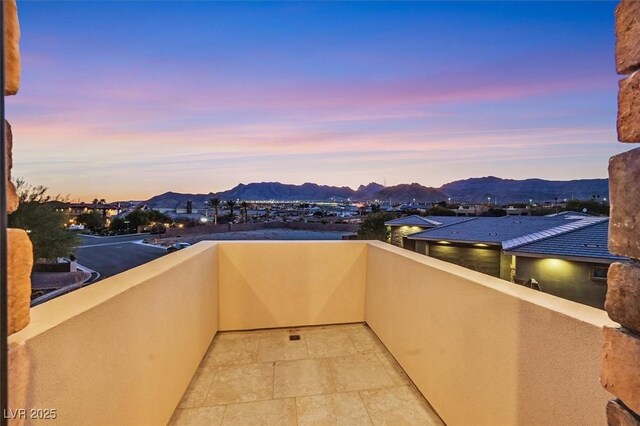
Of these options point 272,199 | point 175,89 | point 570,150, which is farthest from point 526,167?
point 272,199

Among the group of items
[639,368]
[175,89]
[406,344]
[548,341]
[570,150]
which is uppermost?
[175,89]

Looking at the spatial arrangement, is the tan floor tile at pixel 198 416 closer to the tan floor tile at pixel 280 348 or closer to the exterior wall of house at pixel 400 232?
the tan floor tile at pixel 280 348

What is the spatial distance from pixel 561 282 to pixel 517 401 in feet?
24.7

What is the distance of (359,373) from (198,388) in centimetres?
132

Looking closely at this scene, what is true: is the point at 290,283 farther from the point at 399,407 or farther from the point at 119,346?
the point at 119,346

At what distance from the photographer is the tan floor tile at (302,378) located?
2412 mm

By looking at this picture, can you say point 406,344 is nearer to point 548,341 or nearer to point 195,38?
point 548,341

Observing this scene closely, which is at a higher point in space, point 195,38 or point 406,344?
point 195,38

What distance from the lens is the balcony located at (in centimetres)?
111

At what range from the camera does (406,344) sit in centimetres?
258

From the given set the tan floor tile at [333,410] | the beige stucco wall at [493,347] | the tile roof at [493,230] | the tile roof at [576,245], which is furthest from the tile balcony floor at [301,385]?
the tile roof at [493,230]

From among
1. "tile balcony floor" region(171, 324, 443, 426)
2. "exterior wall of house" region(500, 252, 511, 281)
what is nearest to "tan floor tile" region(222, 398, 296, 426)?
"tile balcony floor" region(171, 324, 443, 426)

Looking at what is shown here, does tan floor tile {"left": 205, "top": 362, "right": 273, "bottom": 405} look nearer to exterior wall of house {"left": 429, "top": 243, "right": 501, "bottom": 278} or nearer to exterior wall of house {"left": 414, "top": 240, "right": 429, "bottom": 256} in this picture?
exterior wall of house {"left": 429, "top": 243, "right": 501, "bottom": 278}

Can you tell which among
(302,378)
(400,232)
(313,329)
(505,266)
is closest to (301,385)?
(302,378)
